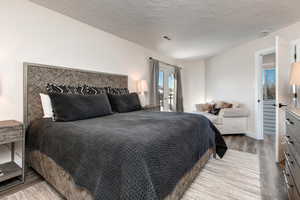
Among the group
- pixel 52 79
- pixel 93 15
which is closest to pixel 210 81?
pixel 93 15

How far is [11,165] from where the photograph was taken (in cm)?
200

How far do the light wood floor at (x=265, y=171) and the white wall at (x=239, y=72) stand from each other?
2.08ft

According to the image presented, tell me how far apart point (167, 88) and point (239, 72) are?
7.43 ft

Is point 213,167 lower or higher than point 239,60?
lower

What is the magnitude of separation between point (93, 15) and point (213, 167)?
122 inches

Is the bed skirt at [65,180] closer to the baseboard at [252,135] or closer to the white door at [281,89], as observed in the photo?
the white door at [281,89]

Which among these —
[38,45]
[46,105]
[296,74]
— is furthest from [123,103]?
[296,74]

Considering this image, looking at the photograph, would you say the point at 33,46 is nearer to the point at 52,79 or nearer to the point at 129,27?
the point at 52,79

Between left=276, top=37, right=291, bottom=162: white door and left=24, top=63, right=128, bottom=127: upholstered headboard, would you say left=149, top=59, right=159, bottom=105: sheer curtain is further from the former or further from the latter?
left=276, top=37, right=291, bottom=162: white door

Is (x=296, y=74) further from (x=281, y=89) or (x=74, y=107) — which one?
(x=74, y=107)

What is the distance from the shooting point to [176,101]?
579 cm

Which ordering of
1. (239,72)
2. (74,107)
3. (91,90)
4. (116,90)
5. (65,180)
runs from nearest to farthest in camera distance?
1. (65,180)
2. (74,107)
3. (91,90)
4. (116,90)
5. (239,72)

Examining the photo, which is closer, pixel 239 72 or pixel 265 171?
pixel 265 171

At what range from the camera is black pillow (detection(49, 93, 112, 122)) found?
193 centimetres
